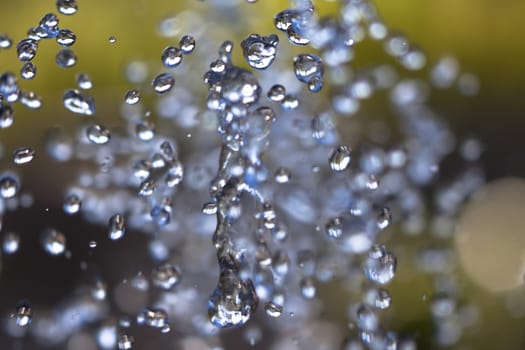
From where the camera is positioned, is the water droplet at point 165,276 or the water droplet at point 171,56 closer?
the water droplet at point 171,56

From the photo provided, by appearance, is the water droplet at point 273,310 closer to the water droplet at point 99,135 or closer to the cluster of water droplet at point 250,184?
the cluster of water droplet at point 250,184

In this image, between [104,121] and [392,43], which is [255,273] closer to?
[392,43]

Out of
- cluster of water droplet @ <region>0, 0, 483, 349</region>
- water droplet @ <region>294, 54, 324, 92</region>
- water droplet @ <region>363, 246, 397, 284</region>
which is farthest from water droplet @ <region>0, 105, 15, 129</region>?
water droplet @ <region>363, 246, 397, 284</region>

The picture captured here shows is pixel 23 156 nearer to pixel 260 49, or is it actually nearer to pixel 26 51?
pixel 26 51

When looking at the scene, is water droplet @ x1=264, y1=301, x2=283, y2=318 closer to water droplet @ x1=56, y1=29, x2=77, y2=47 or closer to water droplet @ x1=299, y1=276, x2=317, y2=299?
water droplet @ x1=299, y1=276, x2=317, y2=299

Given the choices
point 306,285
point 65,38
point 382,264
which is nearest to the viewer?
point 65,38

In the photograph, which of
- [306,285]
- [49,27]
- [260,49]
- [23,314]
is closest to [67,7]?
[49,27]

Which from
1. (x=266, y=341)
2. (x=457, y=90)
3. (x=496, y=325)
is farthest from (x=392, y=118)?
(x=266, y=341)

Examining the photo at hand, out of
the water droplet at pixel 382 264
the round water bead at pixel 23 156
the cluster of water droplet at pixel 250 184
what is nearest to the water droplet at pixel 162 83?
the cluster of water droplet at pixel 250 184
